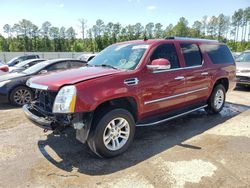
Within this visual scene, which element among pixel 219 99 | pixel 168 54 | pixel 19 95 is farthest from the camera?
pixel 19 95

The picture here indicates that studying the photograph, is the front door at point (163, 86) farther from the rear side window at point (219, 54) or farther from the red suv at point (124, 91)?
the rear side window at point (219, 54)

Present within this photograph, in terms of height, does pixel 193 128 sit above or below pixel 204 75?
below

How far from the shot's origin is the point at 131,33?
62500 mm

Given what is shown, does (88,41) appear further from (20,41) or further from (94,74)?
(94,74)

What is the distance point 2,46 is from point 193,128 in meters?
61.3

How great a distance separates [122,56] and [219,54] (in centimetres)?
300

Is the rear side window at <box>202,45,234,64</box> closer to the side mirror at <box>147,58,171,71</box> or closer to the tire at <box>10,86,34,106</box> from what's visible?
the side mirror at <box>147,58,171,71</box>

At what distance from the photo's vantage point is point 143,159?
386 centimetres

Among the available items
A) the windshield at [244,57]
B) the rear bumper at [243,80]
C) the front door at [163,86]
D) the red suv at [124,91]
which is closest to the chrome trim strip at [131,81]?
the red suv at [124,91]

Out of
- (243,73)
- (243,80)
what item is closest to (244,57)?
(243,73)

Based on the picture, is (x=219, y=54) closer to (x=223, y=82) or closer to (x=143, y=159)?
(x=223, y=82)

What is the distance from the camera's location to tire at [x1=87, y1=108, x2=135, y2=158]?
11.9ft

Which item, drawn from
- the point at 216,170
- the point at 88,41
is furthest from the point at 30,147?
the point at 88,41

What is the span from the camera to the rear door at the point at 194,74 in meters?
5.17
